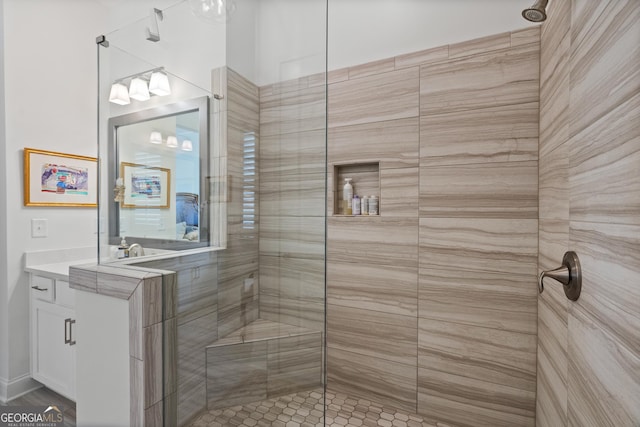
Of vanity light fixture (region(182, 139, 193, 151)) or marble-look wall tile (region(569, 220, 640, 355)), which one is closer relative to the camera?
marble-look wall tile (region(569, 220, 640, 355))

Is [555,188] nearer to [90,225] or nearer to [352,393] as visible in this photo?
[352,393]

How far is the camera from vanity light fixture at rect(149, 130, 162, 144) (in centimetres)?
137

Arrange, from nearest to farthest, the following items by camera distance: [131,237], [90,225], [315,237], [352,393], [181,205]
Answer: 1. [315,237]
2. [181,205]
3. [131,237]
4. [352,393]
5. [90,225]

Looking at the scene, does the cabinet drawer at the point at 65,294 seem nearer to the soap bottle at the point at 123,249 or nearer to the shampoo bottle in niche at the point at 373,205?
the soap bottle at the point at 123,249

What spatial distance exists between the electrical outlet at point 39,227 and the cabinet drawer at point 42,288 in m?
0.28

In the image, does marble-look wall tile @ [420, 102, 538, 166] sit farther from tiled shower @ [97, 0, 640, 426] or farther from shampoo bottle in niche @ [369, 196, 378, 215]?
shampoo bottle in niche @ [369, 196, 378, 215]

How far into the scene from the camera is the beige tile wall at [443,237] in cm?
158

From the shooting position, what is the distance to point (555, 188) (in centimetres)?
127

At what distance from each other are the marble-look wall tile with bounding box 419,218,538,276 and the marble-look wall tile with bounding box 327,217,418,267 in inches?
2.9

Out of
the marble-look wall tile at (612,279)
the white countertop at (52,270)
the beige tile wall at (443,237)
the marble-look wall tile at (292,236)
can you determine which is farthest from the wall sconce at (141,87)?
the marble-look wall tile at (612,279)

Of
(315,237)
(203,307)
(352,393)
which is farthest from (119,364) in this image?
(352,393)

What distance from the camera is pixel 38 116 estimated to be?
2.15 m

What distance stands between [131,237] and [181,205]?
373mm

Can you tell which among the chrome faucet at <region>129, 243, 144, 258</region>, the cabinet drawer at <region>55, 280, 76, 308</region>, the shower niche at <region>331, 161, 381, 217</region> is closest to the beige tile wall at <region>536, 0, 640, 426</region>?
the shower niche at <region>331, 161, 381, 217</region>
